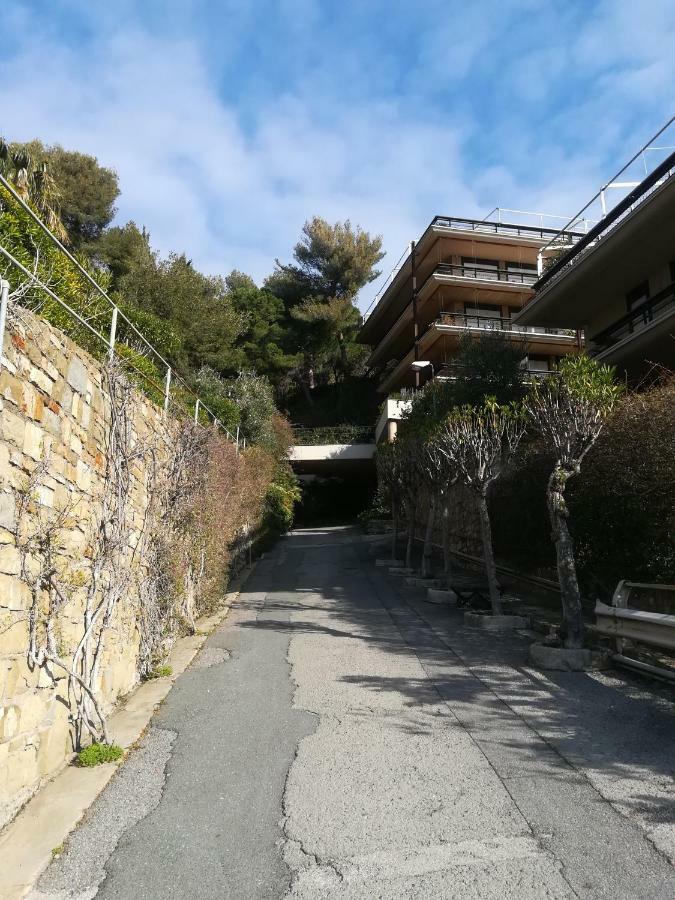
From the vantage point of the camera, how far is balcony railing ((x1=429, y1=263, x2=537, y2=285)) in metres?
33.0

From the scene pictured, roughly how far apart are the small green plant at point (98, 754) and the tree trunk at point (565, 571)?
5.11 m

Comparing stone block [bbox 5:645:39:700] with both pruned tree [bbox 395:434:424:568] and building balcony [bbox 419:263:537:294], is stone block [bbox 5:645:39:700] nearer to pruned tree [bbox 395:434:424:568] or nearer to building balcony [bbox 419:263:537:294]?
pruned tree [bbox 395:434:424:568]

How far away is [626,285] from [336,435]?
21209 millimetres

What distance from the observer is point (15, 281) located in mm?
4934

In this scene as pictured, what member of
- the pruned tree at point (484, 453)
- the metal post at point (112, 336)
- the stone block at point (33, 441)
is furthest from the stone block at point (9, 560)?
the pruned tree at point (484, 453)

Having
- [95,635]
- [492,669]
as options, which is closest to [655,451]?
[492,669]

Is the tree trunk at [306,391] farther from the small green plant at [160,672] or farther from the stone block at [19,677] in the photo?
the stone block at [19,677]

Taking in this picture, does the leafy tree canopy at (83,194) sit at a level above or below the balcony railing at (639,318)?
above

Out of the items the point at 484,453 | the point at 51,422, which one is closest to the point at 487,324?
the point at 484,453

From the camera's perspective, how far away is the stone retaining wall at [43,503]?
386cm

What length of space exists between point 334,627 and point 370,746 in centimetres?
496

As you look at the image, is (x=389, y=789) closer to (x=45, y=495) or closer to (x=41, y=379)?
(x=45, y=495)

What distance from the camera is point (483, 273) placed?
110ft

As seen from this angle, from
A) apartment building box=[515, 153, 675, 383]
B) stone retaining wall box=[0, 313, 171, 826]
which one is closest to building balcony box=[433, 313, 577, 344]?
apartment building box=[515, 153, 675, 383]
